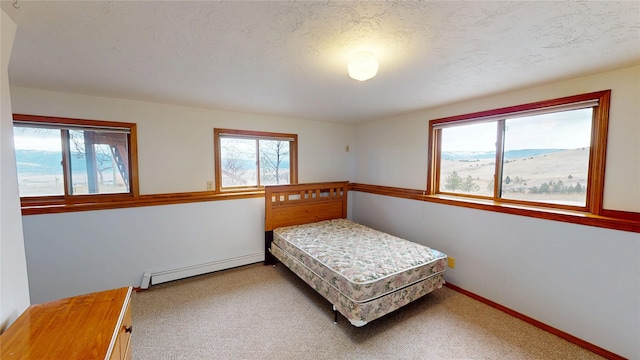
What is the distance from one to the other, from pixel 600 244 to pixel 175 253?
4016mm

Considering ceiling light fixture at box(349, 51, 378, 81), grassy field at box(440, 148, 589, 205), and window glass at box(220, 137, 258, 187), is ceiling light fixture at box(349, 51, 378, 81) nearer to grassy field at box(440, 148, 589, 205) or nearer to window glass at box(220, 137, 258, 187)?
grassy field at box(440, 148, 589, 205)

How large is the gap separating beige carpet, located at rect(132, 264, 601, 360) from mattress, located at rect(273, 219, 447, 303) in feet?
1.16

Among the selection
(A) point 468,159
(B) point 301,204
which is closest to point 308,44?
(A) point 468,159

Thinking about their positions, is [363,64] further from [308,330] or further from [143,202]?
[143,202]

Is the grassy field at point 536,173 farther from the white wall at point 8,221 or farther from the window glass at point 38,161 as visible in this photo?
the window glass at point 38,161

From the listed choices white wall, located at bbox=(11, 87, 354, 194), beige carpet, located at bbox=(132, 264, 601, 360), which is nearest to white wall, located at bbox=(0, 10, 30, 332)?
beige carpet, located at bbox=(132, 264, 601, 360)

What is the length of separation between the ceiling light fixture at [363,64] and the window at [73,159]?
2.53 metres

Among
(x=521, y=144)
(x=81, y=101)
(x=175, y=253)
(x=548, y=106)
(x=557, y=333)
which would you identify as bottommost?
(x=557, y=333)

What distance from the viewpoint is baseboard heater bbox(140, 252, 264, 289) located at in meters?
2.68

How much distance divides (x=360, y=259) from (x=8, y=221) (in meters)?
2.25

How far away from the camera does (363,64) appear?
4.71 ft

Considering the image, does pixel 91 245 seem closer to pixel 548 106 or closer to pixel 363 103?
pixel 363 103

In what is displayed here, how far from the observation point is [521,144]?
230 cm

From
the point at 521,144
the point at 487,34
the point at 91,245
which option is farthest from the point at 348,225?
the point at 91,245
